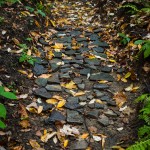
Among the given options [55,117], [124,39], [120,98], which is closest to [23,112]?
[55,117]

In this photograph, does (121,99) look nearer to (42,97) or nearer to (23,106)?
(42,97)

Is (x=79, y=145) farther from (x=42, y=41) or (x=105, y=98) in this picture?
(x=42, y=41)

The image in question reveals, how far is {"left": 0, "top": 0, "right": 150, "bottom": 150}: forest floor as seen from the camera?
362 centimetres

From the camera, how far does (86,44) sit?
6223mm

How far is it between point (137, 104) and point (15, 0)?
3886 millimetres

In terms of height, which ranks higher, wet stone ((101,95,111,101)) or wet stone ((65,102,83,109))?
wet stone ((101,95,111,101))

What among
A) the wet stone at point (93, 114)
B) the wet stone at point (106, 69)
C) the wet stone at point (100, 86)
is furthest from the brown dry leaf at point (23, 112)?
the wet stone at point (106, 69)

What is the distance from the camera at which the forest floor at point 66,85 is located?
362cm

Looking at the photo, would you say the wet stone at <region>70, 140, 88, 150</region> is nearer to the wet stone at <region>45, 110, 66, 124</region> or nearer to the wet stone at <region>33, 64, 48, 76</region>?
the wet stone at <region>45, 110, 66, 124</region>

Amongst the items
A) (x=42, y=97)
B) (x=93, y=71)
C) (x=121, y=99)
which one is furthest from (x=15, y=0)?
(x=121, y=99)

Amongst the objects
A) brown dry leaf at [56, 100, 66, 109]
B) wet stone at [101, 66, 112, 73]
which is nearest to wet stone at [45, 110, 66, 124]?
brown dry leaf at [56, 100, 66, 109]

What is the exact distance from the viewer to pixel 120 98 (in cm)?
445

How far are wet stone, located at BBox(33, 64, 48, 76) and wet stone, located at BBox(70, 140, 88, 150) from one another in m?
1.71

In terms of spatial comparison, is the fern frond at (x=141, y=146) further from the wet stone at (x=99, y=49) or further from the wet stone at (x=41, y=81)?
the wet stone at (x=99, y=49)
